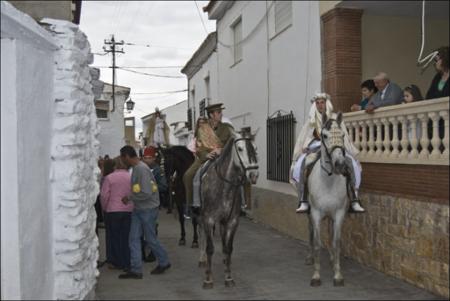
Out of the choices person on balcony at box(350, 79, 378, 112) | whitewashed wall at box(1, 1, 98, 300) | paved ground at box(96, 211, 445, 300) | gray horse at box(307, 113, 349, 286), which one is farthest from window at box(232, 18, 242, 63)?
whitewashed wall at box(1, 1, 98, 300)

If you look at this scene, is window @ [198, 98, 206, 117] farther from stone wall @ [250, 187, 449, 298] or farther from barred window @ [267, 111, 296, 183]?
stone wall @ [250, 187, 449, 298]

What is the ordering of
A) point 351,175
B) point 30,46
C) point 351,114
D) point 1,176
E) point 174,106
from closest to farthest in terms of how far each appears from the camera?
point 1,176
point 30,46
point 351,175
point 351,114
point 174,106

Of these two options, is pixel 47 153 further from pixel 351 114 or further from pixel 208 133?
pixel 351 114

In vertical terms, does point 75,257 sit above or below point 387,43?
below

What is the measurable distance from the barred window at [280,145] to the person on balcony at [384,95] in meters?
3.01

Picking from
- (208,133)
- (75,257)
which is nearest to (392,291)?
(208,133)

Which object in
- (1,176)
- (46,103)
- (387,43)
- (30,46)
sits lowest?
(1,176)

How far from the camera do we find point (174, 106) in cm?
4828

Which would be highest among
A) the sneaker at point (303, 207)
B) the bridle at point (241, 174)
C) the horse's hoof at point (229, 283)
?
the bridle at point (241, 174)

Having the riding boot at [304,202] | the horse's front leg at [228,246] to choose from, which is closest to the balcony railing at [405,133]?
the riding boot at [304,202]

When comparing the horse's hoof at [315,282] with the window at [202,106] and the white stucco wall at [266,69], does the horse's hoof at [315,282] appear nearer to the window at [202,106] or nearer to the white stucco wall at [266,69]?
the white stucco wall at [266,69]

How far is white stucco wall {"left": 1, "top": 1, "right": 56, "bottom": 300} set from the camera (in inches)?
160

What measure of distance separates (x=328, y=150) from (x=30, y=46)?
3680 millimetres

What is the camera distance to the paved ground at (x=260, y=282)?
6559mm
